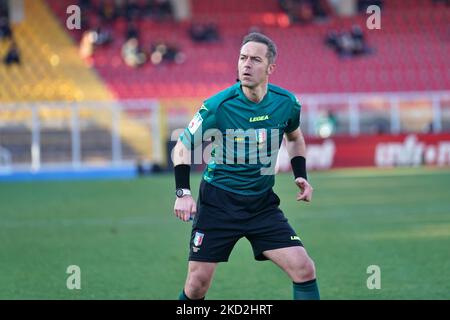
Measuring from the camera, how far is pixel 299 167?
5953mm

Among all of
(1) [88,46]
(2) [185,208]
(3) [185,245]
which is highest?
(1) [88,46]

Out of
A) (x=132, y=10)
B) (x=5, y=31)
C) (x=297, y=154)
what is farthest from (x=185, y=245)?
(x=132, y=10)

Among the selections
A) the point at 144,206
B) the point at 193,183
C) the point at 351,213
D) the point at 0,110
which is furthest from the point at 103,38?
the point at 351,213

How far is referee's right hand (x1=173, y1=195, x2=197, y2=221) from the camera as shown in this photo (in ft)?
17.3

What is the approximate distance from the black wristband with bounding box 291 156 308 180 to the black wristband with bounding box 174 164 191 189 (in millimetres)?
832

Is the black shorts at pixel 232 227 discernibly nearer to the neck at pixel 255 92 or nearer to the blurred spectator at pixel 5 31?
the neck at pixel 255 92

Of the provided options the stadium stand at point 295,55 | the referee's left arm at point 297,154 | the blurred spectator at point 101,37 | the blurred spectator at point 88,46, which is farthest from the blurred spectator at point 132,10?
the referee's left arm at point 297,154

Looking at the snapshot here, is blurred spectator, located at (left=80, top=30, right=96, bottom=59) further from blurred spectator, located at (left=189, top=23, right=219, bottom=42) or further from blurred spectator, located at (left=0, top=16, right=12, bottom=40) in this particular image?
blurred spectator, located at (left=189, top=23, right=219, bottom=42)

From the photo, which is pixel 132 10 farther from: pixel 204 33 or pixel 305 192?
pixel 305 192

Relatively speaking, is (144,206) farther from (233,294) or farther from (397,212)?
(233,294)

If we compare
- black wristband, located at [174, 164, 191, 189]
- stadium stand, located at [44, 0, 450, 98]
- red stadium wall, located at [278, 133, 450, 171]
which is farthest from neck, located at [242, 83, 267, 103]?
stadium stand, located at [44, 0, 450, 98]

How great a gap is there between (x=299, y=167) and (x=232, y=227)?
2.40 ft

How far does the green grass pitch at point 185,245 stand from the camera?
7594 mm

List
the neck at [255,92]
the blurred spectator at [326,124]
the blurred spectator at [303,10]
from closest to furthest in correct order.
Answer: the neck at [255,92], the blurred spectator at [326,124], the blurred spectator at [303,10]
